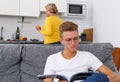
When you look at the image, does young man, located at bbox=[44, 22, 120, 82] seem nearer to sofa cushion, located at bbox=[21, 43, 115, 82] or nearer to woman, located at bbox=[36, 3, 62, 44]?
sofa cushion, located at bbox=[21, 43, 115, 82]

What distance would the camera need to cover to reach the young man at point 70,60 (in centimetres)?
184

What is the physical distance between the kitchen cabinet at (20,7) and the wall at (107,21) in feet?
4.23

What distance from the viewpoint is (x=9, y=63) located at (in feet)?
7.66

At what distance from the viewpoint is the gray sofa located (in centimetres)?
232

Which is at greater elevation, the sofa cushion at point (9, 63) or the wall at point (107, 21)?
the wall at point (107, 21)

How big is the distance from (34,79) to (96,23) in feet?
9.66

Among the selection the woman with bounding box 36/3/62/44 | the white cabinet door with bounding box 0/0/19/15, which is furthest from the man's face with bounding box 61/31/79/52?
the white cabinet door with bounding box 0/0/19/15

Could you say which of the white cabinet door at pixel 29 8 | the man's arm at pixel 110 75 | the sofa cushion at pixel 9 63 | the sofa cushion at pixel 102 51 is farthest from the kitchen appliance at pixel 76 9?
the man's arm at pixel 110 75

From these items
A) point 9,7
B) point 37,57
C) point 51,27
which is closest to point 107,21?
point 51,27

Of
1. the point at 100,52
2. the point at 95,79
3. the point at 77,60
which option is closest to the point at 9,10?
the point at 100,52

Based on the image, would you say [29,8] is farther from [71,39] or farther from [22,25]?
[71,39]

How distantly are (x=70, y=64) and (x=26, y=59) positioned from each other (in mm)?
658

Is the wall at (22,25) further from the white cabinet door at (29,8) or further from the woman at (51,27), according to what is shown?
the woman at (51,27)

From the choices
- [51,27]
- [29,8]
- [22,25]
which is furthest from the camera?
[22,25]
